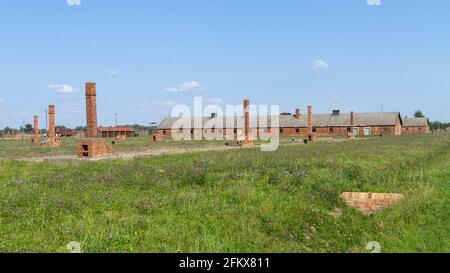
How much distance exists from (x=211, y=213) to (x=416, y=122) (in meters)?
95.6

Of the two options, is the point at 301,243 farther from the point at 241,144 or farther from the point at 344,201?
the point at 241,144

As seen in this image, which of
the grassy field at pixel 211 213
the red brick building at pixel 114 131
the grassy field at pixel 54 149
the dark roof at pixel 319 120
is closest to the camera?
the grassy field at pixel 211 213

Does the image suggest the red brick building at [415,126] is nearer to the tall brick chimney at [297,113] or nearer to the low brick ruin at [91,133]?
the tall brick chimney at [297,113]

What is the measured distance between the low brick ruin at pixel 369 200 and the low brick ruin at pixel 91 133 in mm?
13018

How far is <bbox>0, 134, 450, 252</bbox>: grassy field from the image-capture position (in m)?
6.21

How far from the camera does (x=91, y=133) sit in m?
19.7

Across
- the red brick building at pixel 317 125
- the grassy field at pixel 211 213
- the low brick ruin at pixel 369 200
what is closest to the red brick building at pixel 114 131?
the red brick building at pixel 317 125

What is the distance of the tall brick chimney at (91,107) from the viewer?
64.2 feet

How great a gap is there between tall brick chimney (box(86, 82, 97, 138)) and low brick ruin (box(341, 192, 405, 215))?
13812 mm

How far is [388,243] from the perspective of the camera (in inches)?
275

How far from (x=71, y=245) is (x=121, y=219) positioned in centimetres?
135

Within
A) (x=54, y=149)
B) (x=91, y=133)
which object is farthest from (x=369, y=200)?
(x=54, y=149)
